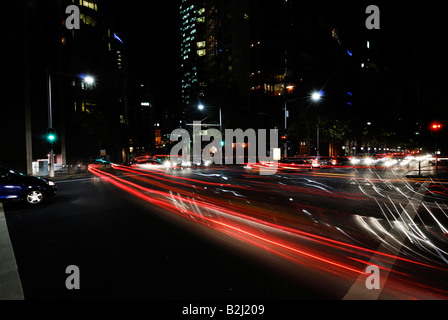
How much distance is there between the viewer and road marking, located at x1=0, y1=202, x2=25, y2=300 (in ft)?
11.8

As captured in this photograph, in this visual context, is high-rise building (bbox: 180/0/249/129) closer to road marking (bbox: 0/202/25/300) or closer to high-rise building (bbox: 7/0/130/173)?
high-rise building (bbox: 7/0/130/173)

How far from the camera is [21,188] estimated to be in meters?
9.40

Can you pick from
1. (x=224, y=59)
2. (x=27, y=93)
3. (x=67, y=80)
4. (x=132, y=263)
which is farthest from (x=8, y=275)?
(x=224, y=59)

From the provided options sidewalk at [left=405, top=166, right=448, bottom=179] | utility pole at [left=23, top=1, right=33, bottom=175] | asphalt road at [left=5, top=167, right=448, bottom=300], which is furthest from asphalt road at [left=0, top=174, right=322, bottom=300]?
utility pole at [left=23, top=1, right=33, bottom=175]

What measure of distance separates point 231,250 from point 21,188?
9126 mm

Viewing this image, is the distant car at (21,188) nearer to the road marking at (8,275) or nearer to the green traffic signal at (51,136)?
the road marking at (8,275)

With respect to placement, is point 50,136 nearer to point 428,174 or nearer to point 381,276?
point 381,276

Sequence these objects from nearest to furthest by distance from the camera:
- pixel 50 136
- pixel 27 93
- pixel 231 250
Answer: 1. pixel 231 250
2. pixel 50 136
3. pixel 27 93

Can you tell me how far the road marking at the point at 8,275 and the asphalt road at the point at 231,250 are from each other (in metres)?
0.10

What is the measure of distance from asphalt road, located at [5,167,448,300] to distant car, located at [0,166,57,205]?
0.52m
